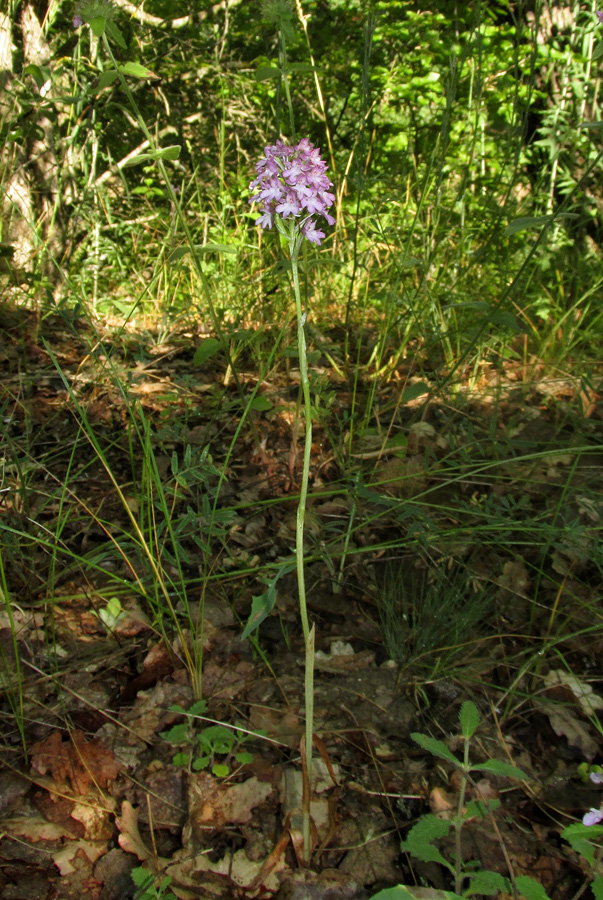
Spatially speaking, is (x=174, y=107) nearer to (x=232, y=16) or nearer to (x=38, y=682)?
(x=232, y=16)

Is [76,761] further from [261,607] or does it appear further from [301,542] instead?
[301,542]

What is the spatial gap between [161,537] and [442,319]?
1411 millimetres

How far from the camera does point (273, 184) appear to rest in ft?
3.55

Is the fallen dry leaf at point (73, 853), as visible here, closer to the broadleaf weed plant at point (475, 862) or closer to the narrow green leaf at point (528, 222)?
the broadleaf weed plant at point (475, 862)

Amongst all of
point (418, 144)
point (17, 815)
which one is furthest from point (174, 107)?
point (17, 815)

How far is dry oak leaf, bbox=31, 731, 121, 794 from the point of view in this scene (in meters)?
1.14

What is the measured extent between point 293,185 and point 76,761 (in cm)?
119

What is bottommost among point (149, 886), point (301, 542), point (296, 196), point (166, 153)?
point (149, 886)

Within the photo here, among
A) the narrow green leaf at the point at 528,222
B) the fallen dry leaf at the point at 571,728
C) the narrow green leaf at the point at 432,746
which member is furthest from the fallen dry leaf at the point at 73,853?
the narrow green leaf at the point at 528,222

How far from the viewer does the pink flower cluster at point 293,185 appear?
41.6 inches

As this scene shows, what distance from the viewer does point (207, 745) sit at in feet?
3.94

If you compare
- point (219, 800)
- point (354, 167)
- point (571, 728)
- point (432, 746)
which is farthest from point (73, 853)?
point (354, 167)

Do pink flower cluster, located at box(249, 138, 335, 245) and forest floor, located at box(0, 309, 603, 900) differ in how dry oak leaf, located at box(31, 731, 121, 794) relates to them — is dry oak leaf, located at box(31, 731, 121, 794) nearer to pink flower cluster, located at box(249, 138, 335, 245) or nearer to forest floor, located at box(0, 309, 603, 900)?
forest floor, located at box(0, 309, 603, 900)

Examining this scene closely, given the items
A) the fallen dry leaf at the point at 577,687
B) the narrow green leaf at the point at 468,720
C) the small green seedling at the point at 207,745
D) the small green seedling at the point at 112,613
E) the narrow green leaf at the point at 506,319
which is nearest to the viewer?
the narrow green leaf at the point at 468,720
